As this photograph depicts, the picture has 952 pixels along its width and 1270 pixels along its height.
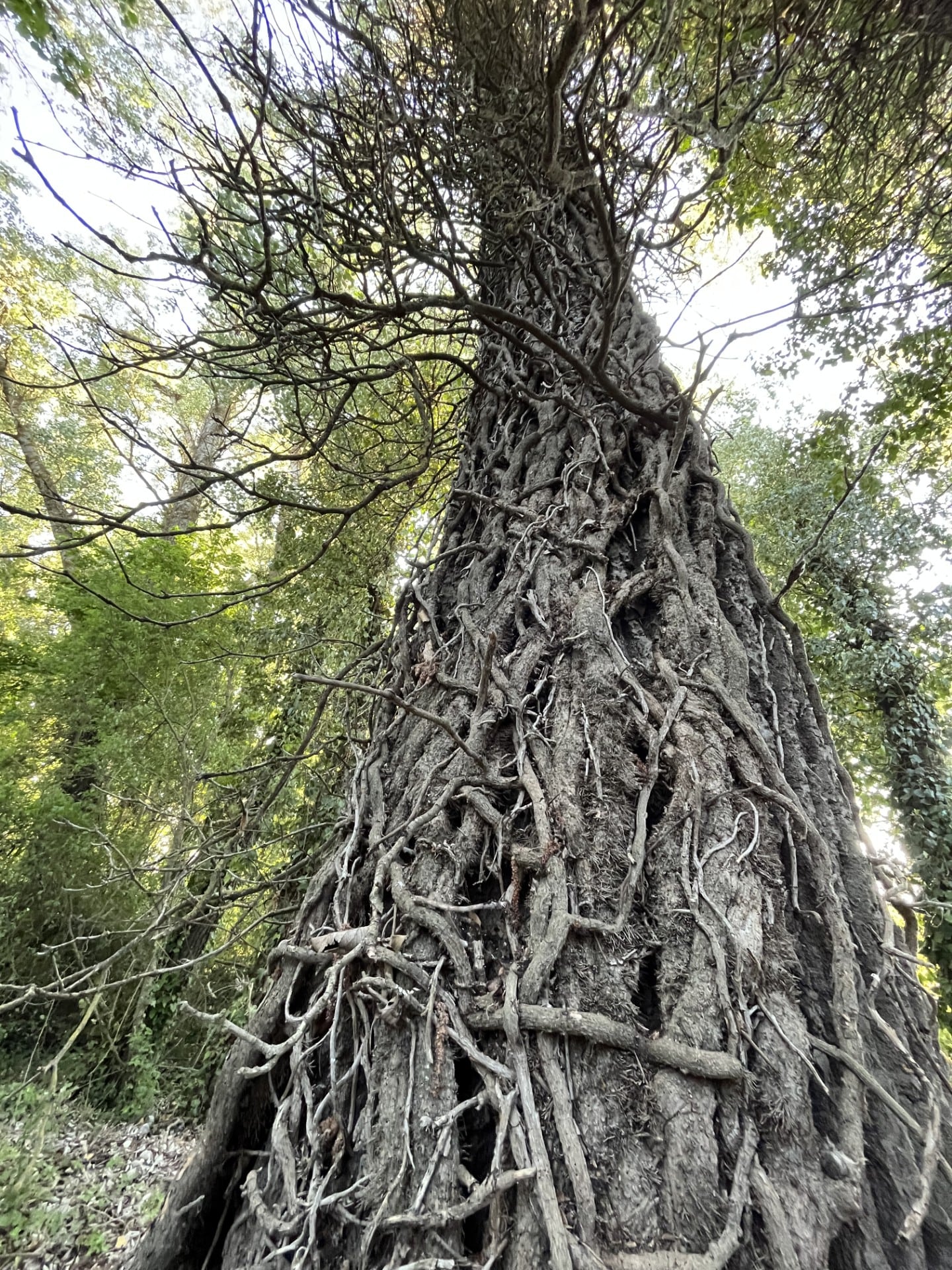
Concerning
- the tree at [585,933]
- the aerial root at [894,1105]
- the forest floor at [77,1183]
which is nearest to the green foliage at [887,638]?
the tree at [585,933]

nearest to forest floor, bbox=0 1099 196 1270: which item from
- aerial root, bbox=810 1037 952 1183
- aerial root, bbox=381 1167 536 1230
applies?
aerial root, bbox=381 1167 536 1230

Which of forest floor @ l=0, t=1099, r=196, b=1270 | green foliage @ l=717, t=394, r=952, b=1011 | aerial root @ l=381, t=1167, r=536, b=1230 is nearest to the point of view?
aerial root @ l=381, t=1167, r=536, b=1230

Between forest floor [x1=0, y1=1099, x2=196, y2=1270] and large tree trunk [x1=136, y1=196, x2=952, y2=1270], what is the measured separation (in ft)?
4.52

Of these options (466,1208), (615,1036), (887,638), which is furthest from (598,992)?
(887,638)

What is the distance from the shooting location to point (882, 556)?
4887 millimetres

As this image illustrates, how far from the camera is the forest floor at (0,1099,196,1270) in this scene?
1826mm

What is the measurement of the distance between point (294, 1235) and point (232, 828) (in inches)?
46.5

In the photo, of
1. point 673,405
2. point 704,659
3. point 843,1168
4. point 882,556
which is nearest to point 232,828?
point 704,659

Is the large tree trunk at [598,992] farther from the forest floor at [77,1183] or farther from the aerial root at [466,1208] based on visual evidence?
the forest floor at [77,1183]

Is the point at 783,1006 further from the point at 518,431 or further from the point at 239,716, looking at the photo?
the point at 239,716

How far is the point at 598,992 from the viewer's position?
0.81 metres

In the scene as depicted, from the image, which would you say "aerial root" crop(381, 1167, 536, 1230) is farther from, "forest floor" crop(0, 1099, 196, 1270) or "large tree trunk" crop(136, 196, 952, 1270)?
"forest floor" crop(0, 1099, 196, 1270)

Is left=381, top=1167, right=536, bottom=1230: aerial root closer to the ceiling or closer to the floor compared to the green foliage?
closer to the floor

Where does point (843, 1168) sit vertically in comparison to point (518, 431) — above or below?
below
